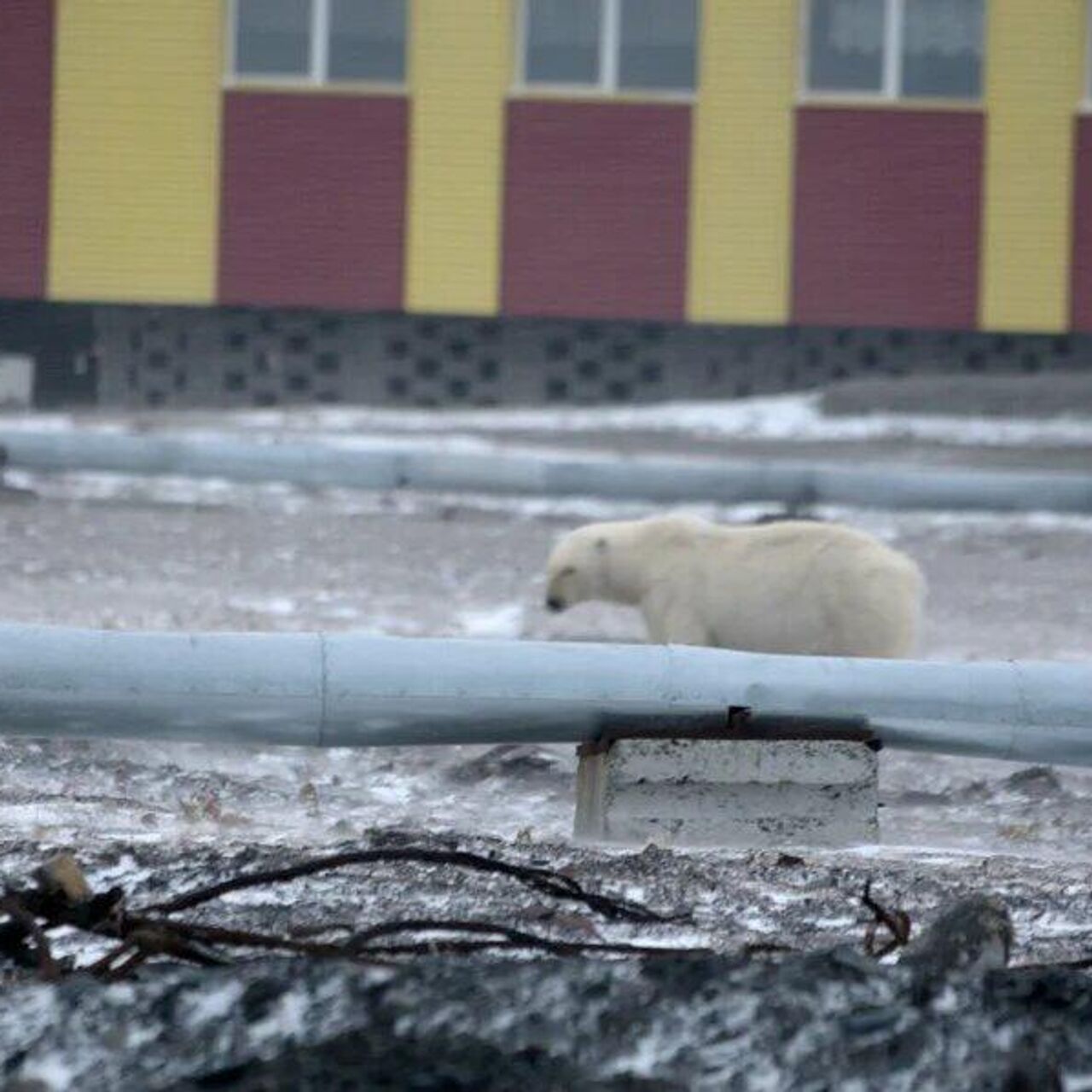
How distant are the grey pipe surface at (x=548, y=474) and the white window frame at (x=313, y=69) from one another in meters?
7.46

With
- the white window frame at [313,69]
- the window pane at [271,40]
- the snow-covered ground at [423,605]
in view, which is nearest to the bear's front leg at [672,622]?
the snow-covered ground at [423,605]

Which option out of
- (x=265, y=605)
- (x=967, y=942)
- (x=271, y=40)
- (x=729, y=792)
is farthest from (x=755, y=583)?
(x=271, y=40)

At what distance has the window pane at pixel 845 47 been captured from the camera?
2352 cm

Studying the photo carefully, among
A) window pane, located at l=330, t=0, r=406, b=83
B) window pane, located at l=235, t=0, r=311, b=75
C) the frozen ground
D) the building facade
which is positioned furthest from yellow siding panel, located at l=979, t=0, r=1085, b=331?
window pane, located at l=235, t=0, r=311, b=75

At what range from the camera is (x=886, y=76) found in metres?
23.7

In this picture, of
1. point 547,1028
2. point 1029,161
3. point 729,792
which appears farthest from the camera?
point 1029,161

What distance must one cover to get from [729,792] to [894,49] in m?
18.5

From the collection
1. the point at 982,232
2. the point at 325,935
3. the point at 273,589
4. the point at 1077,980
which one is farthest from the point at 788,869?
the point at 982,232

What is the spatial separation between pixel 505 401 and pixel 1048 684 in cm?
1848

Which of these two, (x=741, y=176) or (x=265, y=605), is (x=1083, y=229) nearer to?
(x=741, y=176)

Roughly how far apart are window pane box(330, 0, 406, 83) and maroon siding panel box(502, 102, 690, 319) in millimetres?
1102

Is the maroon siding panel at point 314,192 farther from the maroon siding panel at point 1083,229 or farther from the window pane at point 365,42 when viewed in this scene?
the maroon siding panel at point 1083,229

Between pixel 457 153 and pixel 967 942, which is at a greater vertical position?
pixel 457 153

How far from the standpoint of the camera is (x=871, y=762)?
6.00 meters
